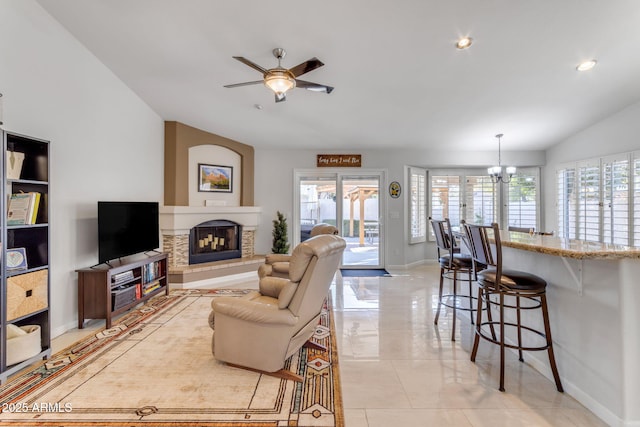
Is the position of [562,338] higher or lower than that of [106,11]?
lower

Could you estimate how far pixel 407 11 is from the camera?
2648 mm

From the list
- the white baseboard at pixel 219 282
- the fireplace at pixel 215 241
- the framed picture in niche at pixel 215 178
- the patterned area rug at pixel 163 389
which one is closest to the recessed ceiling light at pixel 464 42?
the patterned area rug at pixel 163 389

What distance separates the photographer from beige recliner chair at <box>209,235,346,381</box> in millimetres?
2229

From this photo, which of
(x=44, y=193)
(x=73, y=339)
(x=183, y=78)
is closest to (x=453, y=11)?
(x=183, y=78)

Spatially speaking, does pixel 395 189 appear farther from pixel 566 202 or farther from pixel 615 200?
pixel 615 200

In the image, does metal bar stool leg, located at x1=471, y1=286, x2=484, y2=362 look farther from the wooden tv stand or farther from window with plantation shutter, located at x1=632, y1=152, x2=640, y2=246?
window with plantation shutter, located at x1=632, y1=152, x2=640, y2=246

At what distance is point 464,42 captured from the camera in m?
3.03

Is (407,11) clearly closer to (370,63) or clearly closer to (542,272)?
(370,63)

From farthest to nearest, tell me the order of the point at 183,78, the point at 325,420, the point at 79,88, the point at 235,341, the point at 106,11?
the point at 183,78 → the point at 79,88 → the point at 106,11 → the point at 235,341 → the point at 325,420

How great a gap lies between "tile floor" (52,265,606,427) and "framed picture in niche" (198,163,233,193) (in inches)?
111

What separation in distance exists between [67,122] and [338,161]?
4.45 metres

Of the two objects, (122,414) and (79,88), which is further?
(79,88)

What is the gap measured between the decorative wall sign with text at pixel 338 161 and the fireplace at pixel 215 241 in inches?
85.9

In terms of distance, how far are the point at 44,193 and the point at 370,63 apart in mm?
3488
